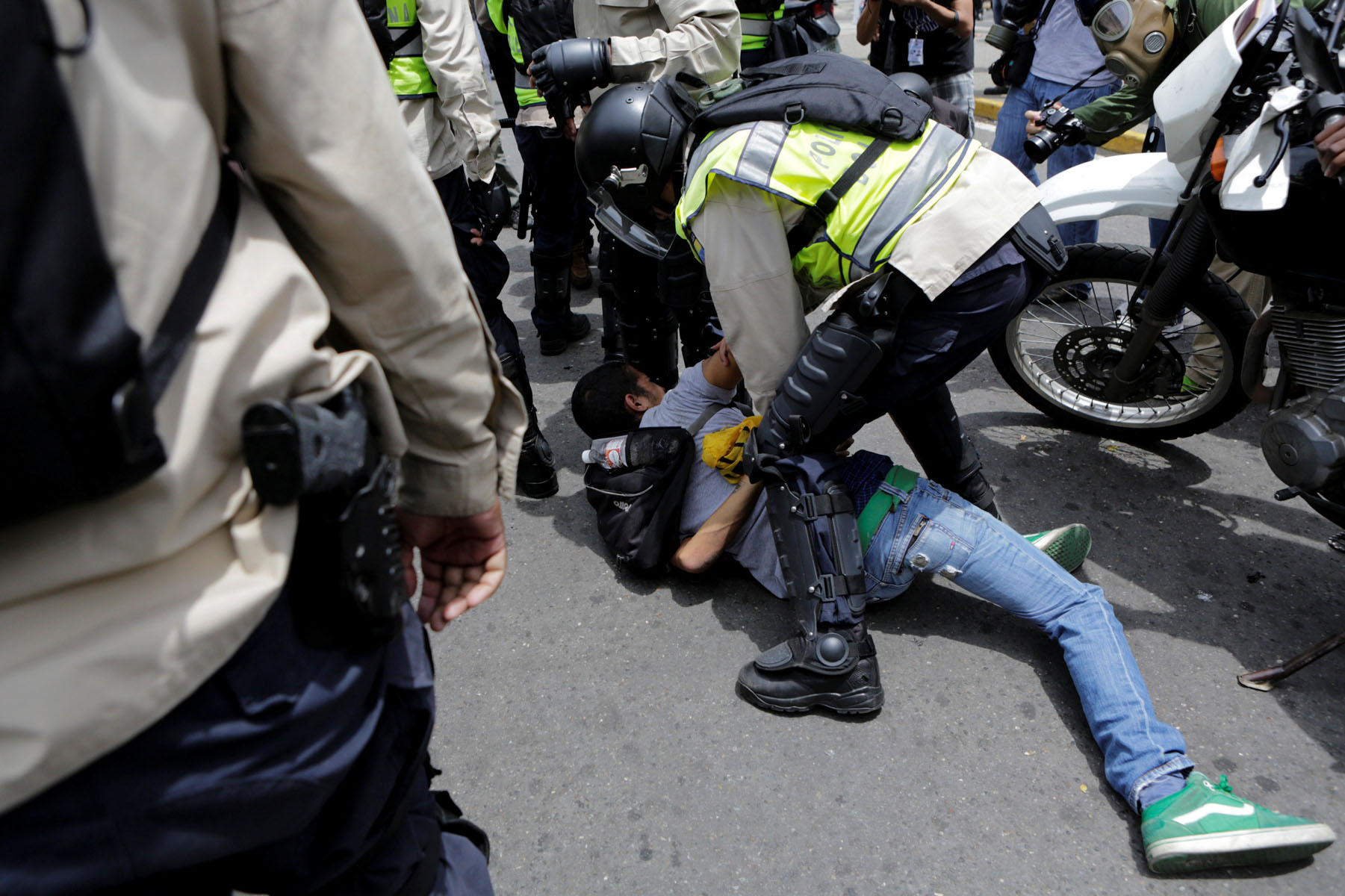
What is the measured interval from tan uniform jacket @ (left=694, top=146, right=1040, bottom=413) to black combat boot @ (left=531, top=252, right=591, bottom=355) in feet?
5.68

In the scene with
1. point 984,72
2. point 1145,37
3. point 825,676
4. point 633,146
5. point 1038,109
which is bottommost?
point 984,72

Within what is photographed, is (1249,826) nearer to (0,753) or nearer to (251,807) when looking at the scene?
(251,807)

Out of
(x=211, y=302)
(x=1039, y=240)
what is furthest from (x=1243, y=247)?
(x=211, y=302)

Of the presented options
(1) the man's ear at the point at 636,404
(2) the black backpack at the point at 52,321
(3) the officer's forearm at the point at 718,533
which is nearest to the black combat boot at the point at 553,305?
(1) the man's ear at the point at 636,404

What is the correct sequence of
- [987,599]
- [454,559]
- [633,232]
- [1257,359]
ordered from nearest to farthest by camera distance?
1. [454,559]
2. [987,599]
3. [1257,359]
4. [633,232]

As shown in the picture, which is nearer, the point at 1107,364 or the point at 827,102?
the point at 827,102

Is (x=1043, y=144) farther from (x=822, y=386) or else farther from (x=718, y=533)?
(x=718, y=533)

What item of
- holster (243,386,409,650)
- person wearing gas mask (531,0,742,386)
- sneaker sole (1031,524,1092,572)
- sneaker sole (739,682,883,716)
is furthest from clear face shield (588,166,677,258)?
holster (243,386,409,650)

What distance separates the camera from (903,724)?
204 cm

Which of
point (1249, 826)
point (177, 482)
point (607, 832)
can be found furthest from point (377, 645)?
point (1249, 826)

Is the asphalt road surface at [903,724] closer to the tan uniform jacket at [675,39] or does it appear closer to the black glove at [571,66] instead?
the black glove at [571,66]

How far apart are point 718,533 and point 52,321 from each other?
6.23 feet

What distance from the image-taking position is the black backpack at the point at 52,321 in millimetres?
592

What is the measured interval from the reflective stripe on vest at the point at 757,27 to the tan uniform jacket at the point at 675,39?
0.73m
